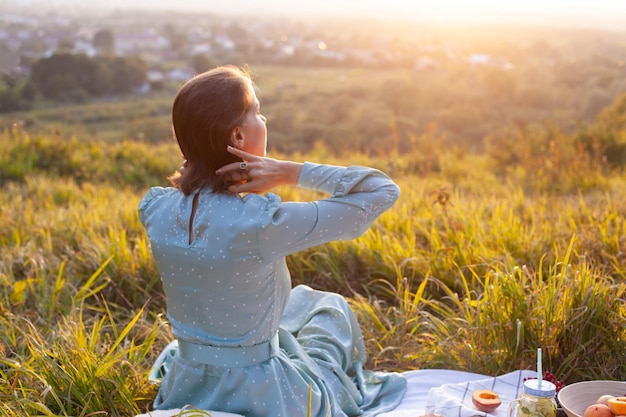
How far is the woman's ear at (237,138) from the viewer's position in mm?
2031

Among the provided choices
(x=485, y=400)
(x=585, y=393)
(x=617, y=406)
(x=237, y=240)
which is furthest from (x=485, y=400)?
(x=237, y=240)

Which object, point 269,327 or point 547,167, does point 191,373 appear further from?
point 547,167

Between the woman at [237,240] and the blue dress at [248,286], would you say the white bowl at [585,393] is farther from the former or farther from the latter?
the woman at [237,240]

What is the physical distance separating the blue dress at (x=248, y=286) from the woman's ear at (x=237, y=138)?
0.17 meters

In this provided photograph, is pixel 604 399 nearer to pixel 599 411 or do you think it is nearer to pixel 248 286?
pixel 599 411

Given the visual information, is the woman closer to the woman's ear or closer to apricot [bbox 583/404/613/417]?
the woman's ear

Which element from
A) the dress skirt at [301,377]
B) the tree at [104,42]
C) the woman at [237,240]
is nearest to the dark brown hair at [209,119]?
the woman at [237,240]

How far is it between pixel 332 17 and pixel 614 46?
41.9 metres

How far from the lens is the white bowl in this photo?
2.13m

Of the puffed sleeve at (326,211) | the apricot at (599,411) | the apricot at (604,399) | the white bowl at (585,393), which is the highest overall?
the puffed sleeve at (326,211)

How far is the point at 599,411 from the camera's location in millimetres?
1936

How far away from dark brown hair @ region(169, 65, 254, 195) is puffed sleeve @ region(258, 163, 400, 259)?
0.23 metres

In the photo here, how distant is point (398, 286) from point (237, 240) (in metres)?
1.64

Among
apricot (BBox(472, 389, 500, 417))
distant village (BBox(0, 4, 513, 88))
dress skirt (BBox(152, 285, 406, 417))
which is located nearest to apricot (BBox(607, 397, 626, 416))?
apricot (BBox(472, 389, 500, 417))
